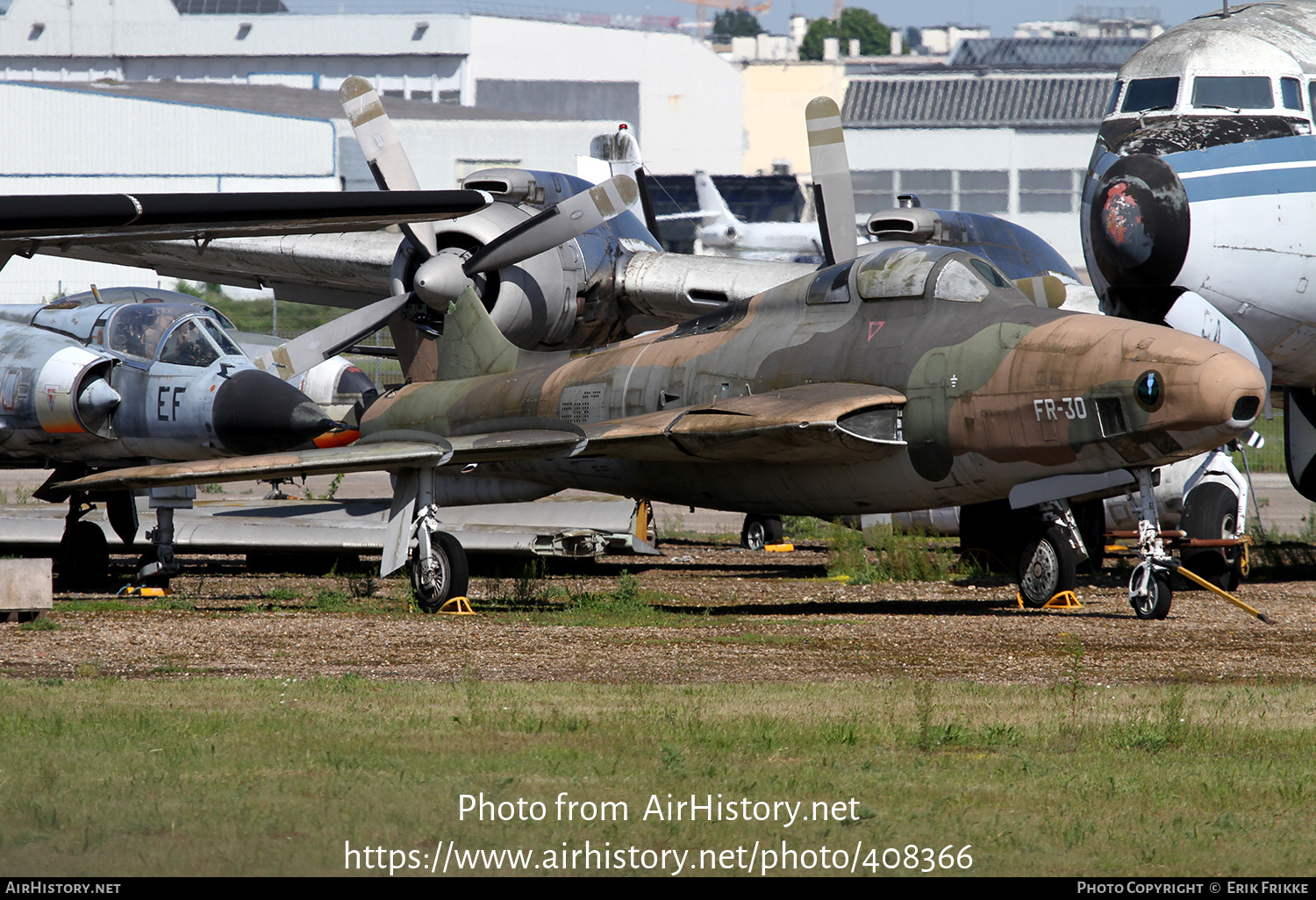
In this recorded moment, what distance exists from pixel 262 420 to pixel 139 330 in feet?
6.21

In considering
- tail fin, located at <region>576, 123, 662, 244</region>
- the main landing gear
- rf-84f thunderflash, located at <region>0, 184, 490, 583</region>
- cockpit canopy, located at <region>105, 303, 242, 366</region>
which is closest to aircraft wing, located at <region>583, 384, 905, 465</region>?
the main landing gear

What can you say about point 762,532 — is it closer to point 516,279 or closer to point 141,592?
point 516,279

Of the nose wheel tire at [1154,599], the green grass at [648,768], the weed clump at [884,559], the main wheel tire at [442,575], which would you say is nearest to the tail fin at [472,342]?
the main wheel tire at [442,575]

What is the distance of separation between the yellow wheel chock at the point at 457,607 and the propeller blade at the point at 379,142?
612 centimetres

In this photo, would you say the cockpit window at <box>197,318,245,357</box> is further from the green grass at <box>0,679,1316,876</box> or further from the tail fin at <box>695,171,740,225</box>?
the tail fin at <box>695,171,740,225</box>

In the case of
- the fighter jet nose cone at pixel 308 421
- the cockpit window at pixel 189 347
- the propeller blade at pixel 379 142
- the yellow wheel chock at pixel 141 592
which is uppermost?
the propeller blade at pixel 379 142

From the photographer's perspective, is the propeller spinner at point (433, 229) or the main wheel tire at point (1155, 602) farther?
the propeller spinner at point (433, 229)

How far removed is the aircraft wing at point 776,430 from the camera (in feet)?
38.0

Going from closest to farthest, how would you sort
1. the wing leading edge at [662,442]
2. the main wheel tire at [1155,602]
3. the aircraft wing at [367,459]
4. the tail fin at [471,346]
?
the main wheel tire at [1155,602]
the wing leading edge at [662,442]
the aircraft wing at [367,459]
the tail fin at [471,346]

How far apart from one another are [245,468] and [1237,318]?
8992 mm

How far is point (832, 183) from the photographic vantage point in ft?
53.8

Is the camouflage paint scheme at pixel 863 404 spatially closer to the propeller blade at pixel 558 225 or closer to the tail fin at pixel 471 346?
the tail fin at pixel 471 346

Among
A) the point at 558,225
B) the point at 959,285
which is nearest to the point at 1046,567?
the point at 959,285
